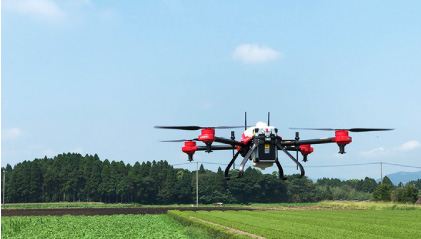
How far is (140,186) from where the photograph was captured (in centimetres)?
11594

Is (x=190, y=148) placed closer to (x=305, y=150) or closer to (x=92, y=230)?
(x=305, y=150)

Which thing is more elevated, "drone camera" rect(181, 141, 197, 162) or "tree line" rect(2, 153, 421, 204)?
"drone camera" rect(181, 141, 197, 162)

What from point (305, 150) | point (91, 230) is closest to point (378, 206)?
point (91, 230)

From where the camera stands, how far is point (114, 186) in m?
116

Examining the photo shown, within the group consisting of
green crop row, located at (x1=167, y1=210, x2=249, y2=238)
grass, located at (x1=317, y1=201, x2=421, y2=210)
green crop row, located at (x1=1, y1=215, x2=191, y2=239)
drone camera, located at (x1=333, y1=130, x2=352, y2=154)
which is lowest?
grass, located at (x1=317, y1=201, x2=421, y2=210)

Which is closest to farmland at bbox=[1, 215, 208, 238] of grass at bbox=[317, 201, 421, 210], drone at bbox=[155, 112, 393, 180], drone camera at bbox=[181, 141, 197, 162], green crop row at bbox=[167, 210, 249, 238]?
green crop row at bbox=[167, 210, 249, 238]

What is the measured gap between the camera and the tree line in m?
106

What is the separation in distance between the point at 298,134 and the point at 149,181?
4216 inches

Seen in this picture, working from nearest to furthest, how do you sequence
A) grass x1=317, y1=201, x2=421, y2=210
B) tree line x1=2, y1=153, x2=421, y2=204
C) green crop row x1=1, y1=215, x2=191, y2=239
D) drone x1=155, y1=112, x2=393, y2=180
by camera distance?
drone x1=155, y1=112, x2=393, y2=180, green crop row x1=1, y1=215, x2=191, y2=239, grass x1=317, y1=201, x2=421, y2=210, tree line x1=2, y1=153, x2=421, y2=204

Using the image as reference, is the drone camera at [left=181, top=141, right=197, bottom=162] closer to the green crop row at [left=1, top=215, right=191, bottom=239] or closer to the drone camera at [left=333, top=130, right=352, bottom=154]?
the drone camera at [left=333, top=130, right=352, bottom=154]

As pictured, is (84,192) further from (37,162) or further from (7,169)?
(7,169)

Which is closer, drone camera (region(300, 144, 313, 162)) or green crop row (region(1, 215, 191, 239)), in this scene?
drone camera (region(300, 144, 313, 162))

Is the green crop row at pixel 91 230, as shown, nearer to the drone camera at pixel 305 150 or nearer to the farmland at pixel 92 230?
the farmland at pixel 92 230

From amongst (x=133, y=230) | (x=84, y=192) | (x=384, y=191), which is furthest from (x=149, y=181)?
(x=133, y=230)
